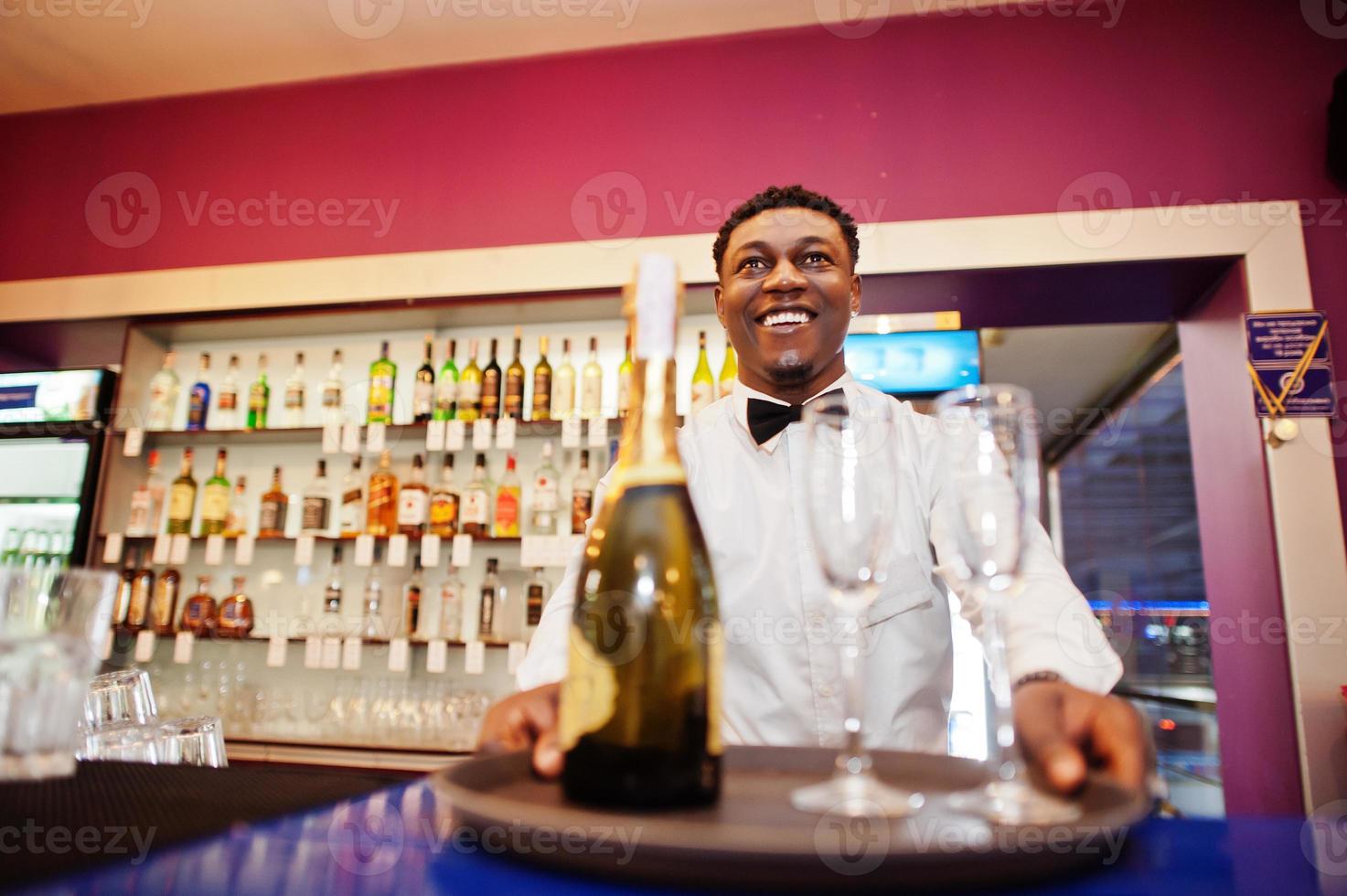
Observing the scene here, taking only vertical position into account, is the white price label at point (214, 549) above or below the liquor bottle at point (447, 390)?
below

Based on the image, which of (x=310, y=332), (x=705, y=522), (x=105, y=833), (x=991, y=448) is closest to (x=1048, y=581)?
(x=991, y=448)

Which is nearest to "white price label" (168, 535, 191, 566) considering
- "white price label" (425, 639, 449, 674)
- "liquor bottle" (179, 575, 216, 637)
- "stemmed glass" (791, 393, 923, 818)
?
"liquor bottle" (179, 575, 216, 637)

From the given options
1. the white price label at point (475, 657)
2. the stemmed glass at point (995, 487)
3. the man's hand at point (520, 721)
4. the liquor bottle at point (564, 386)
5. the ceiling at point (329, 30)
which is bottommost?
the white price label at point (475, 657)

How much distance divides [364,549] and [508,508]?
0.51 meters

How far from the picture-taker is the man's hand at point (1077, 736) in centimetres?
56

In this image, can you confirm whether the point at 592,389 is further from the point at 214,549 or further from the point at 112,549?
the point at 112,549

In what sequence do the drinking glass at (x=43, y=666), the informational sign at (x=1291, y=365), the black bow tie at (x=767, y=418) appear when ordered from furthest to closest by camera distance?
the informational sign at (x=1291, y=365), the black bow tie at (x=767, y=418), the drinking glass at (x=43, y=666)

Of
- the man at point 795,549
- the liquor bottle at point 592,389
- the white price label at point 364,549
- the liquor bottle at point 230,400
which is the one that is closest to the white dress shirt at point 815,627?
the man at point 795,549

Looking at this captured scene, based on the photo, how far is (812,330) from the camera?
60.4 inches

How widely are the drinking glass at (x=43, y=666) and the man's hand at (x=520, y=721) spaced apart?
34cm

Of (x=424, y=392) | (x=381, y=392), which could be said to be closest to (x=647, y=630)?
(x=424, y=392)

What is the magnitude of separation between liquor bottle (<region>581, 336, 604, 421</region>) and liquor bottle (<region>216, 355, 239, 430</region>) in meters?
1.39

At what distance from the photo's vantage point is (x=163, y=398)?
3.45 metres

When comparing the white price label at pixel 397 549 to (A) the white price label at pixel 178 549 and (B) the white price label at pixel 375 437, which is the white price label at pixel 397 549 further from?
(A) the white price label at pixel 178 549
